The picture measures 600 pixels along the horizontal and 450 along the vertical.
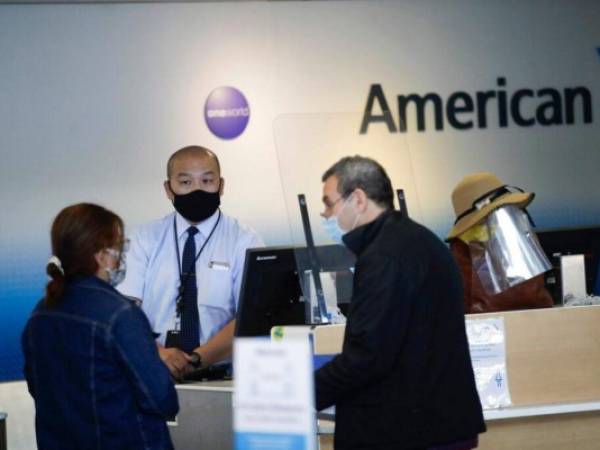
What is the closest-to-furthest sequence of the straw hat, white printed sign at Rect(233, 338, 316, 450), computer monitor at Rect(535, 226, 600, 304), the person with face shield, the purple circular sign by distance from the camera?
white printed sign at Rect(233, 338, 316, 450), the person with face shield, the straw hat, computer monitor at Rect(535, 226, 600, 304), the purple circular sign

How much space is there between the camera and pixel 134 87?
706 cm

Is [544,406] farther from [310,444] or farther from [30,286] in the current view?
[30,286]

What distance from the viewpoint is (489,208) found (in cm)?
417

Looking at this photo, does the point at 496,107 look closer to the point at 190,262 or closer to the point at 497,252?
the point at 190,262

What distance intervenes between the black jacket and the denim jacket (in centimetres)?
49

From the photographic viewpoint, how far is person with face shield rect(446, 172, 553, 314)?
407cm

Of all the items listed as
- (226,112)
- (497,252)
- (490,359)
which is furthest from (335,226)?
(226,112)

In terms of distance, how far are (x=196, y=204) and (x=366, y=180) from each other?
67.9 inches

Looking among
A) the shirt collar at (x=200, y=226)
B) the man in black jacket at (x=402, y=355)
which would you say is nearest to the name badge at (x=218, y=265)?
the shirt collar at (x=200, y=226)

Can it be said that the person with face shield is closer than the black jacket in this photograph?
No

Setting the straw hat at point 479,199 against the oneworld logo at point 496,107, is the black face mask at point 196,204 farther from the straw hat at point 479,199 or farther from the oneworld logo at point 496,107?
the oneworld logo at point 496,107

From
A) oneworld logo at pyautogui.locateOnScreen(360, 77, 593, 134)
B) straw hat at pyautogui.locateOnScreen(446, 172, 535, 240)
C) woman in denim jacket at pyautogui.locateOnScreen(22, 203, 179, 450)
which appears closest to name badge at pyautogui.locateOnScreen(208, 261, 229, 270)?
straw hat at pyautogui.locateOnScreen(446, 172, 535, 240)

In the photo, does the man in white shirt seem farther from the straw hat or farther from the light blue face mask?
the light blue face mask

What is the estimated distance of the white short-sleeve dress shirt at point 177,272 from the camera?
15.6 ft
